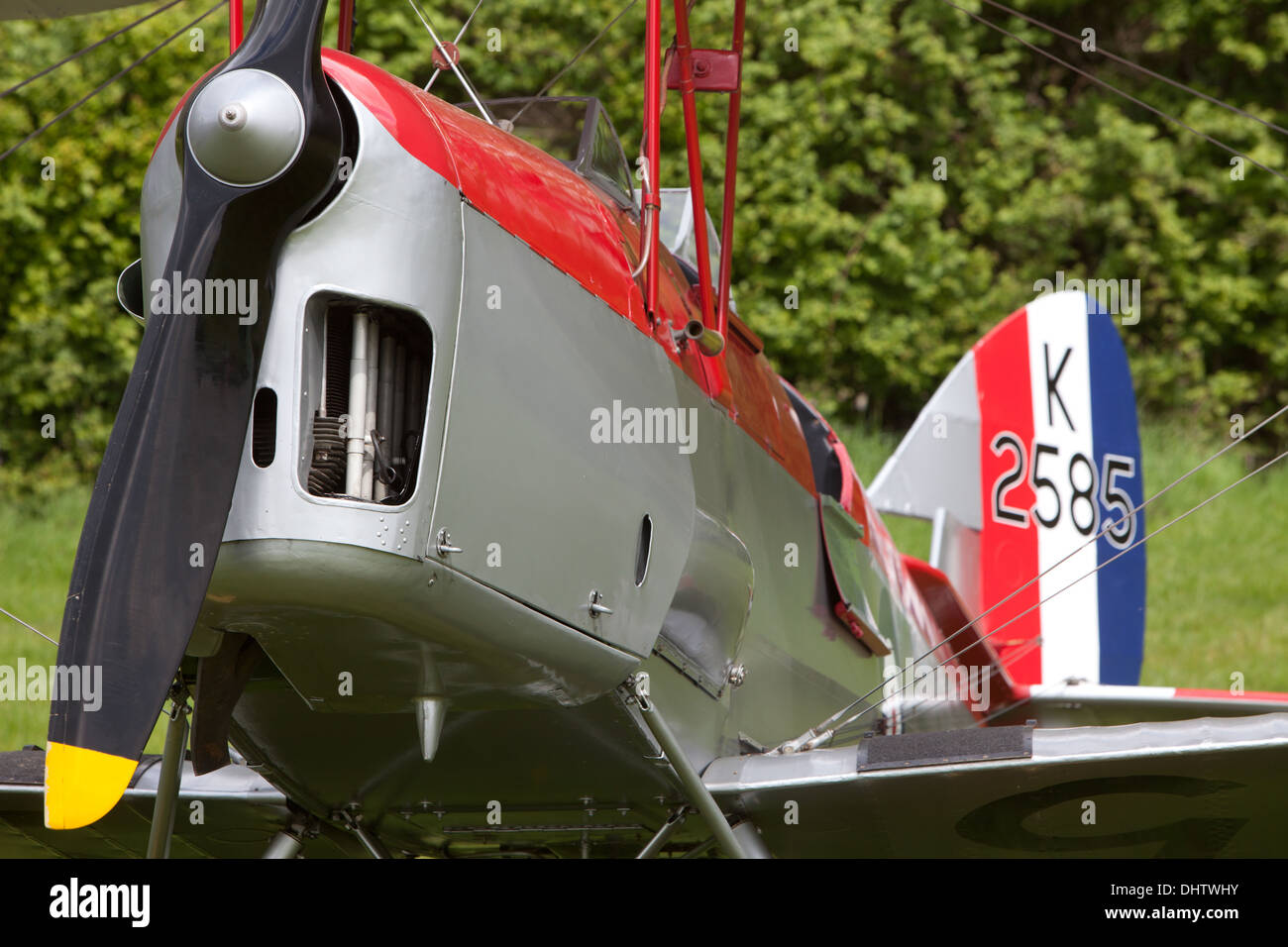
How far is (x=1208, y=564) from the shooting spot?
11867 millimetres

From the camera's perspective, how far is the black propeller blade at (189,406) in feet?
7.75

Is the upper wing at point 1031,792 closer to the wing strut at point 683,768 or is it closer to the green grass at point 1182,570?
the wing strut at point 683,768

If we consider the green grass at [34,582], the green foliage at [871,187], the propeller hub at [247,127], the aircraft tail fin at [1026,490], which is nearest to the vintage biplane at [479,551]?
the propeller hub at [247,127]

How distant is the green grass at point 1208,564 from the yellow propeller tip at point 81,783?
862cm

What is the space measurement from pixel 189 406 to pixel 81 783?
0.62 meters

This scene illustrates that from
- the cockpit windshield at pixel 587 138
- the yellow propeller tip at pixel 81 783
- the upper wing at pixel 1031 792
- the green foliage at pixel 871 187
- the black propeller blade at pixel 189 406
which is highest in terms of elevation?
the green foliage at pixel 871 187

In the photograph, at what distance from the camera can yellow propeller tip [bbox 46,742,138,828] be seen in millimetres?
2336

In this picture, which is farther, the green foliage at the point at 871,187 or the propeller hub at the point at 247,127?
the green foliage at the point at 871,187

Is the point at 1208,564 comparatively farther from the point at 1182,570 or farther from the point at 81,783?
the point at 81,783

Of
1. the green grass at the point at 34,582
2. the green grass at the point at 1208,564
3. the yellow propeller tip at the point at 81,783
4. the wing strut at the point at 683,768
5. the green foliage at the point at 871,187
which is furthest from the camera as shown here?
the green foliage at the point at 871,187

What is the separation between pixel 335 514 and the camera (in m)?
2.39
